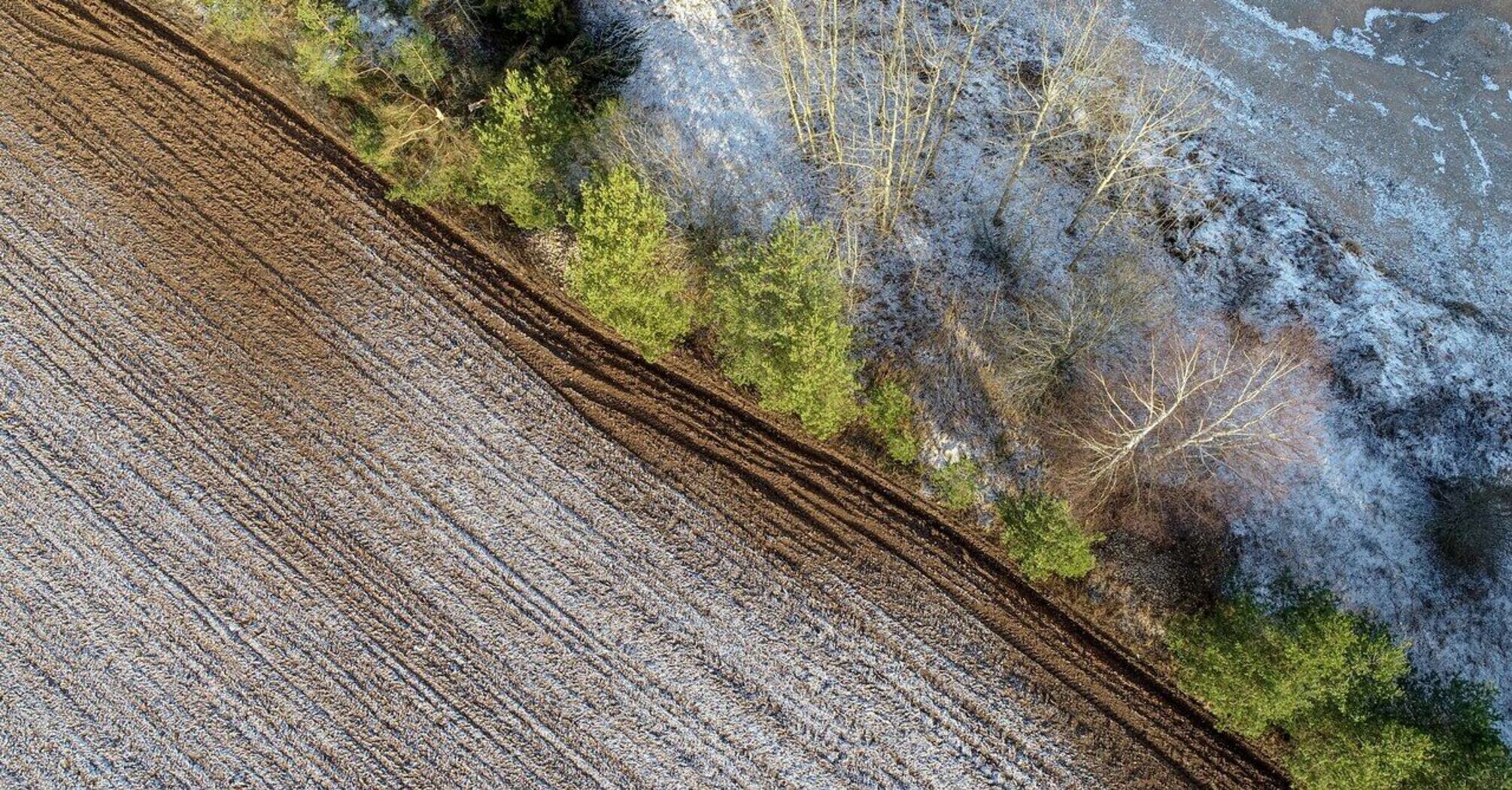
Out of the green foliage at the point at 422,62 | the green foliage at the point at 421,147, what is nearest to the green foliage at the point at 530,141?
the green foliage at the point at 421,147

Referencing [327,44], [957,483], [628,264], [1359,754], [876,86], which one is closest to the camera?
[1359,754]

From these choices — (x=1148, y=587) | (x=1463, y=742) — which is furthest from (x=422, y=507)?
(x=1463, y=742)

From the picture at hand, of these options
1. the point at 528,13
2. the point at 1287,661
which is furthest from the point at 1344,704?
the point at 528,13

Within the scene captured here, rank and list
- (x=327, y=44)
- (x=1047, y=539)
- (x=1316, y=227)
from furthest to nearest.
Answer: (x=1316, y=227), (x=327, y=44), (x=1047, y=539)

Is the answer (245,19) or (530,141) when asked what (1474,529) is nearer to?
(530,141)

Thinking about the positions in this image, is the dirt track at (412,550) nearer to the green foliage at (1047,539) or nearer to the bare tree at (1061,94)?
the green foliage at (1047,539)

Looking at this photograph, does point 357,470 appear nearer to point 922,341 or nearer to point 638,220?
point 638,220

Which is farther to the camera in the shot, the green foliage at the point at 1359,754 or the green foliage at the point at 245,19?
the green foliage at the point at 245,19
